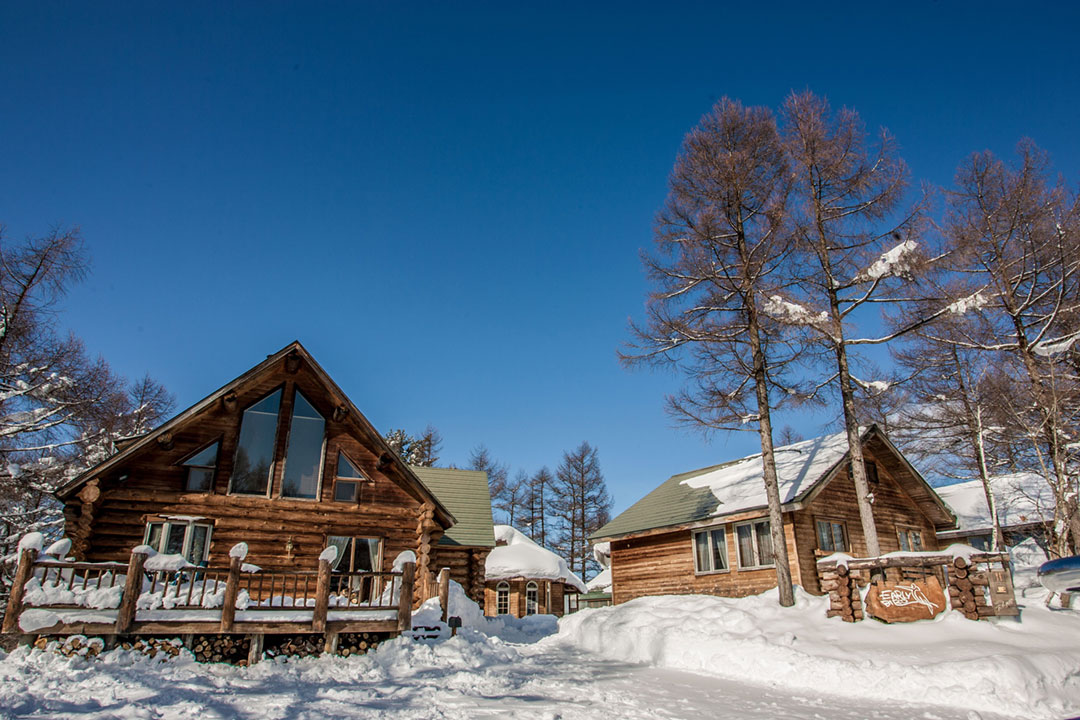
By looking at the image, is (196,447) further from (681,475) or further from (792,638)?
(681,475)

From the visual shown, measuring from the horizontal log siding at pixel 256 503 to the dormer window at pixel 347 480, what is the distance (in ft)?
0.48

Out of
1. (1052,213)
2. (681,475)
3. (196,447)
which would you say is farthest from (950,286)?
(196,447)

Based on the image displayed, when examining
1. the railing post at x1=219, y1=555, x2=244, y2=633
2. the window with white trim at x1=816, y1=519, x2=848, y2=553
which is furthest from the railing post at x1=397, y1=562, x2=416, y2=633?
the window with white trim at x1=816, y1=519, x2=848, y2=553

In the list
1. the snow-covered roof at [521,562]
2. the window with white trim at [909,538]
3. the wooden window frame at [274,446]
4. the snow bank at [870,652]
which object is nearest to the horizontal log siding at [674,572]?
the snow bank at [870,652]

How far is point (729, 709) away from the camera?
832cm

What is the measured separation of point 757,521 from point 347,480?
12.8 m

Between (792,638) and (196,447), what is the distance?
1467cm

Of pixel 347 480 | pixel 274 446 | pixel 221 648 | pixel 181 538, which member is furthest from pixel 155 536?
pixel 221 648

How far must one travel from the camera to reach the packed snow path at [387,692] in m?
7.25

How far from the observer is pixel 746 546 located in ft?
66.2

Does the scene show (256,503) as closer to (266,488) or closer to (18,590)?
(266,488)

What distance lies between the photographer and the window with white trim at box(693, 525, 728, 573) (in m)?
20.9

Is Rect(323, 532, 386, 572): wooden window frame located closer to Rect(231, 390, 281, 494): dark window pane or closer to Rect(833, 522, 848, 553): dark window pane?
Rect(231, 390, 281, 494): dark window pane

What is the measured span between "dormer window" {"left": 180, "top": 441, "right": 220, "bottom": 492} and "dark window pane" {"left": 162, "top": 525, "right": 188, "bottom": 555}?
3.05 ft
